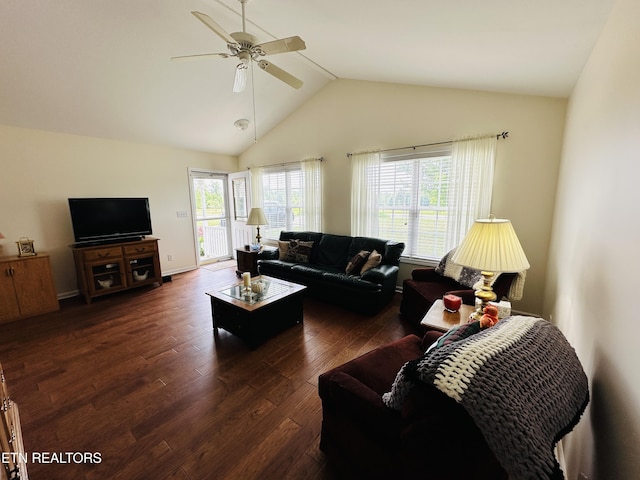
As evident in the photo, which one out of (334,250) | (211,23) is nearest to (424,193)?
(334,250)

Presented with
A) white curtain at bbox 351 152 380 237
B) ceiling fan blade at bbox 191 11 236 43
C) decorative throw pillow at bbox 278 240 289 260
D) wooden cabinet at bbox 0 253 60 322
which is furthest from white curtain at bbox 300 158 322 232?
wooden cabinet at bbox 0 253 60 322

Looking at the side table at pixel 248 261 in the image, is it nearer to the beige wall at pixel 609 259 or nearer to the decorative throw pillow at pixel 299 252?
the decorative throw pillow at pixel 299 252

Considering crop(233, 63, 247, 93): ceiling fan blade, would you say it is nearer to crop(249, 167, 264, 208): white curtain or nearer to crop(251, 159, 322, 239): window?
crop(251, 159, 322, 239): window

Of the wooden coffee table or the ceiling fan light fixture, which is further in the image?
the ceiling fan light fixture

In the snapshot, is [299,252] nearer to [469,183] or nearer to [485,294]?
[469,183]

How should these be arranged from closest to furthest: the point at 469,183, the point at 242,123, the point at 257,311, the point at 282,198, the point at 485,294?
the point at 485,294 < the point at 257,311 < the point at 469,183 < the point at 242,123 < the point at 282,198

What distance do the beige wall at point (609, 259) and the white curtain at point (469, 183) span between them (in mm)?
1192

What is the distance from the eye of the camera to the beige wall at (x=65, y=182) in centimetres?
347

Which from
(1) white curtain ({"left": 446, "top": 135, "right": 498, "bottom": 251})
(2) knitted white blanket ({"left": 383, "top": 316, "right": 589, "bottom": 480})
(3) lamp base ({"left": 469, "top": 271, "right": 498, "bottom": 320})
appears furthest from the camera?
(1) white curtain ({"left": 446, "top": 135, "right": 498, "bottom": 251})

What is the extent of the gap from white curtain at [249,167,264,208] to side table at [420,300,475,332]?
14.3ft

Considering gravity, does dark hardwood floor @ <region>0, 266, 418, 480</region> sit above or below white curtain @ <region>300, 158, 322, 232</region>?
below

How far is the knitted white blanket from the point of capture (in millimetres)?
683

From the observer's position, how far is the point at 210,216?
19.4 feet

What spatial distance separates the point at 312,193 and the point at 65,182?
3.68m
